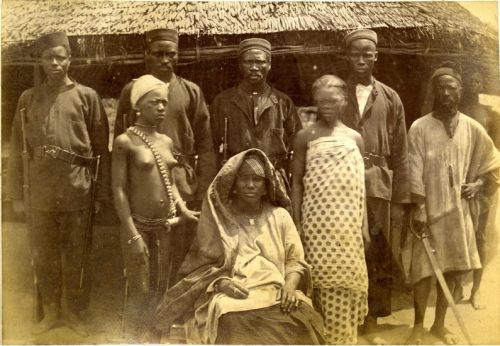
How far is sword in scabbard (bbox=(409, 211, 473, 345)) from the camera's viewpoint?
17.6 ft

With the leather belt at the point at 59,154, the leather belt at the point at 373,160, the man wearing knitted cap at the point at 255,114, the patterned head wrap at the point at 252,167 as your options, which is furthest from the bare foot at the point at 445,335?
the leather belt at the point at 59,154

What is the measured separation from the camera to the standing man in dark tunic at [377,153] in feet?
17.6

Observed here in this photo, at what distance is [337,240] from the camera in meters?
5.23

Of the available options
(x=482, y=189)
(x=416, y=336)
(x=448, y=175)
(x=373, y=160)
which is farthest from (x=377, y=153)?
(x=416, y=336)

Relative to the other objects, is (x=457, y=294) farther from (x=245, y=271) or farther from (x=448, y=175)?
(x=245, y=271)

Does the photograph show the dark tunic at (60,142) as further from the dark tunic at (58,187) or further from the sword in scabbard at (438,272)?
the sword in scabbard at (438,272)

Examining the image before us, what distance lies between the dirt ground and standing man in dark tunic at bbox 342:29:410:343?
17cm

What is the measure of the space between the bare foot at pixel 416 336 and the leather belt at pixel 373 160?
3.95ft

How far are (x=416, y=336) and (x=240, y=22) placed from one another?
8.61ft

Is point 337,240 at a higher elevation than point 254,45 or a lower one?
lower

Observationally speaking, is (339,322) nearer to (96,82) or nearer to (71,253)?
(71,253)

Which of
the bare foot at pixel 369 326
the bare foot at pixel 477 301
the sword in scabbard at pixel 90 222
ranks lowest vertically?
the bare foot at pixel 369 326

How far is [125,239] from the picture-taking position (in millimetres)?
5191

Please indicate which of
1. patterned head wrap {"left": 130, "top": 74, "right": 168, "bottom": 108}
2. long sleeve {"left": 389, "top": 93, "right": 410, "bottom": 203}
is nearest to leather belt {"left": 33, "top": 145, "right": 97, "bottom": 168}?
patterned head wrap {"left": 130, "top": 74, "right": 168, "bottom": 108}
